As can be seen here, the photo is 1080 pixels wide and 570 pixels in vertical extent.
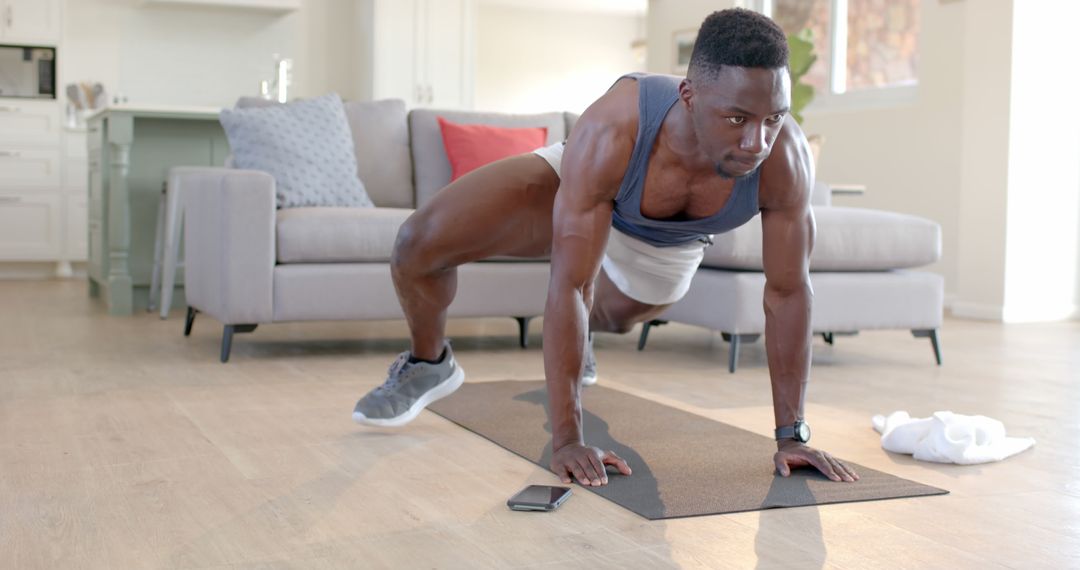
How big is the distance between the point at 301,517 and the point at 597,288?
3.93ft

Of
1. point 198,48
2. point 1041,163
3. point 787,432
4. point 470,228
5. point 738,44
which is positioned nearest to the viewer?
point 738,44

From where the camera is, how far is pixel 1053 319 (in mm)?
5410


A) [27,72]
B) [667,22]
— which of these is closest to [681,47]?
[667,22]

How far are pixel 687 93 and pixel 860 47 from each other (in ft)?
16.7

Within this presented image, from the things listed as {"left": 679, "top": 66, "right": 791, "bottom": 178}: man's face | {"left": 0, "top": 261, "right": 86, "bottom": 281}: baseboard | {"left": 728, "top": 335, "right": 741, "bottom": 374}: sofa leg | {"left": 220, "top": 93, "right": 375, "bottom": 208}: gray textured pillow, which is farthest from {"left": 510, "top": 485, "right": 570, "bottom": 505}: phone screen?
{"left": 0, "top": 261, "right": 86, "bottom": 281}: baseboard

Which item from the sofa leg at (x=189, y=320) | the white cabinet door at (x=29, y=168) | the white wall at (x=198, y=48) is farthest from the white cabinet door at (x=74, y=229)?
the sofa leg at (x=189, y=320)

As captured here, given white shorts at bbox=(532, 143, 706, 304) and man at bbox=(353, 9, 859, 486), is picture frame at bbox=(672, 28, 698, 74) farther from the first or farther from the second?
man at bbox=(353, 9, 859, 486)

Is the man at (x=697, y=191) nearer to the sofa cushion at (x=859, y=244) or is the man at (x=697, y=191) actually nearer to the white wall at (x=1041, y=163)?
the sofa cushion at (x=859, y=244)

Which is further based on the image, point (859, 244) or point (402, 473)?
point (859, 244)

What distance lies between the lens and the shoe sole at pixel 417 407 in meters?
2.37

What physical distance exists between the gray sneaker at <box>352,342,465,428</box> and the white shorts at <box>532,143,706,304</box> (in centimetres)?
42

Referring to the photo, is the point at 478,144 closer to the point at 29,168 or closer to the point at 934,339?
the point at 934,339

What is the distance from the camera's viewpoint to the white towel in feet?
7.18

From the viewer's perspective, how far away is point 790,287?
1996 mm
